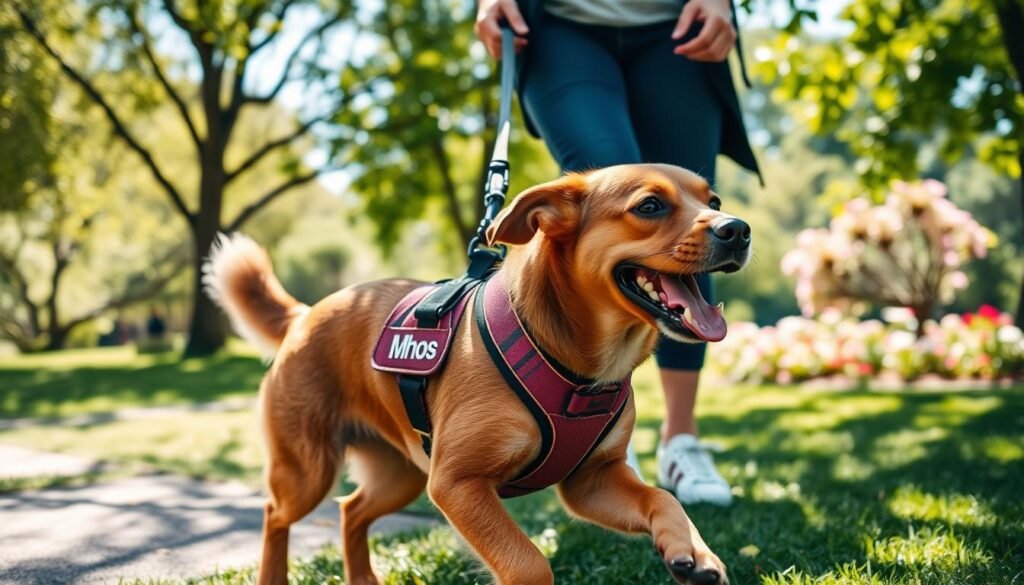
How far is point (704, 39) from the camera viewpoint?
3.35 meters

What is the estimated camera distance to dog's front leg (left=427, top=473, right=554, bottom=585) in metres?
2.23

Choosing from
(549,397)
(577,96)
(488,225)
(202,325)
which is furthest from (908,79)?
(202,325)

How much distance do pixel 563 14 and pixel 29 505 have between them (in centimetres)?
348

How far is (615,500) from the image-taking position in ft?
8.25

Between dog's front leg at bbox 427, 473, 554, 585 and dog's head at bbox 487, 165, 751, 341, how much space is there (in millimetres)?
644

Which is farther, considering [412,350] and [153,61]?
[153,61]

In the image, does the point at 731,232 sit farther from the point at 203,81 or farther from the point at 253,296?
the point at 203,81

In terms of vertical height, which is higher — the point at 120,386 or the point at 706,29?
the point at 706,29

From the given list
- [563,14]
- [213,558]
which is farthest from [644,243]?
[213,558]

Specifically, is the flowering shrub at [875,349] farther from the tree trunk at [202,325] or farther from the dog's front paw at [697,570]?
the tree trunk at [202,325]

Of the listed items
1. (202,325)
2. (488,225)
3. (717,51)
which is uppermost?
(717,51)

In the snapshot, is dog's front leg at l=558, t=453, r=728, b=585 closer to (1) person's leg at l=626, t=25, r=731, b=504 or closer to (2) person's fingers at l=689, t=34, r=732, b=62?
(1) person's leg at l=626, t=25, r=731, b=504

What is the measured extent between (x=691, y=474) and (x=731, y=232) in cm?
176

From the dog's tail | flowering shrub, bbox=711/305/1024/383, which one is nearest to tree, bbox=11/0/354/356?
flowering shrub, bbox=711/305/1024/383
